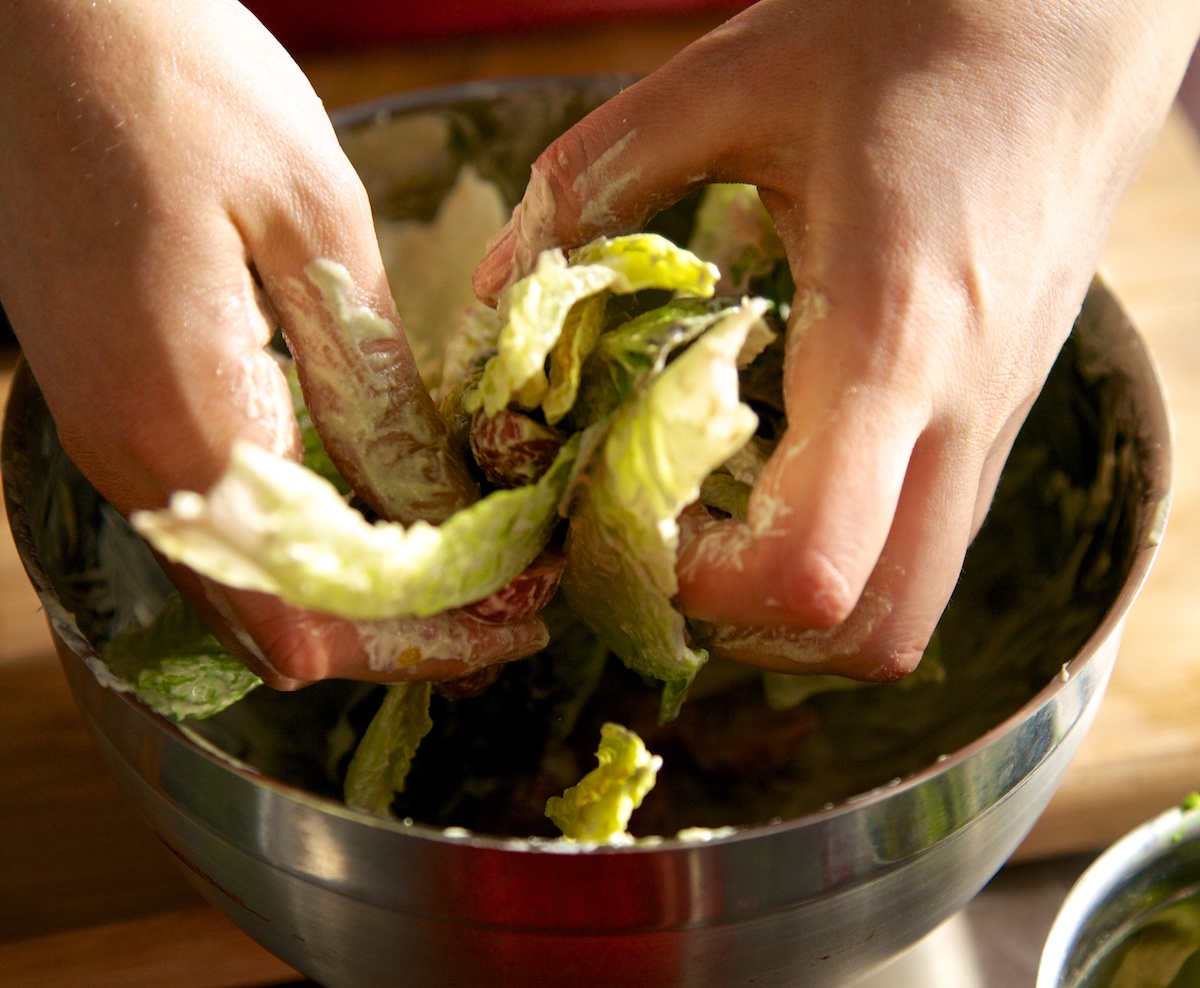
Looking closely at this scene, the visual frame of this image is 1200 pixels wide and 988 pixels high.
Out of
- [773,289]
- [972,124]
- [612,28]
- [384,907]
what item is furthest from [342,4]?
[384,907]

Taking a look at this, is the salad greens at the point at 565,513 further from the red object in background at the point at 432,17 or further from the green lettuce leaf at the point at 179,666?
the red object in background at the point at 432,17

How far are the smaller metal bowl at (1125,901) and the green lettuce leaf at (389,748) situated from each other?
0.27m

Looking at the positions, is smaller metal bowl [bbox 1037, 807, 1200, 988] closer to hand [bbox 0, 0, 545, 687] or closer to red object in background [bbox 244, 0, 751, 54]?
hand [bbox 0, 0, 545, 687]

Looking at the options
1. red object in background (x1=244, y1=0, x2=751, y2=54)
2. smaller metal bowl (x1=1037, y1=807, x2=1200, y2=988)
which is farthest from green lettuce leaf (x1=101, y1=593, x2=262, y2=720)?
red object in background (x1=244, y1=0, x2=751, y2=54)

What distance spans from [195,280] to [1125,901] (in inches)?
17.8

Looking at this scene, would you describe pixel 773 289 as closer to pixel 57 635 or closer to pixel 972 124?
pixel 972 124

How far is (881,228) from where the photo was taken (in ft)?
1.27

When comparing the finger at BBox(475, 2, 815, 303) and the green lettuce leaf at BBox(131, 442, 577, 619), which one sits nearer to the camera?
the green lettuce leaf at BBox(131, 442, 577, 619)

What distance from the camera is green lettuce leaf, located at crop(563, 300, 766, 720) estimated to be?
0.33m

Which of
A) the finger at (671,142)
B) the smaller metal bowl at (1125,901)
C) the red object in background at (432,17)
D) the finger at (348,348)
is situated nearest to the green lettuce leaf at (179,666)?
the finger at (348,348)

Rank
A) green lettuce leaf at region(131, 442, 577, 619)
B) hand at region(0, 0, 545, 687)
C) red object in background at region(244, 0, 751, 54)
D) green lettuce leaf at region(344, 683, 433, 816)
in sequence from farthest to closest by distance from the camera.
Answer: red object in background at region(244, 0, 751, 54) → green lettuce leaf at region(344, 683, 433, 816) → hand at region(0, 0, 545, 687) → green lettuce leaf at region(131, 442, 577, 619)

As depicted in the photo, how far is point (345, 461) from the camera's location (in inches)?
17.1

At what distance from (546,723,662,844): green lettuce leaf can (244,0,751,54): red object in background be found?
0.75 meters

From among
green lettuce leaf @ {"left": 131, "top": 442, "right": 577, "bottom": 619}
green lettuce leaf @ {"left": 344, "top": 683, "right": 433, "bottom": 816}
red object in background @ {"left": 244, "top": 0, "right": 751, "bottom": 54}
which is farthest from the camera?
red object in background @ {"left": 244, "top": 0, "right": 751, "bottom": 54}
